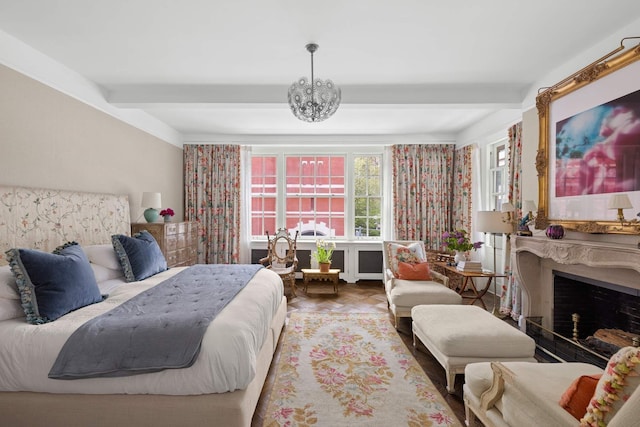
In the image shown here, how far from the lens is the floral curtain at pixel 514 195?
14.2 ft

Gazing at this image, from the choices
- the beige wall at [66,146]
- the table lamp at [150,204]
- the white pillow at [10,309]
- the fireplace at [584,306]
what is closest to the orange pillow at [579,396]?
the fireplace at [584,306]

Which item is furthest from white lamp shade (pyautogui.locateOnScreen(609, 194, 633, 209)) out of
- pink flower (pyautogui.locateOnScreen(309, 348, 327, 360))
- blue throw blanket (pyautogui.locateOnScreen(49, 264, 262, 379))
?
blue throw blanket (pyautogui.locateOnScreen(49, 264, 262, 379))

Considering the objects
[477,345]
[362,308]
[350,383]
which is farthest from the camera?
[362,308]

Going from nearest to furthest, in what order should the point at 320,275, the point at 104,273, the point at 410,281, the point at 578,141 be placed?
the point at 578,141
the point at 104,273
the point at 410,281
the point at 320,275

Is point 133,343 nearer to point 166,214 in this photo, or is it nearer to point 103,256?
point 103,256

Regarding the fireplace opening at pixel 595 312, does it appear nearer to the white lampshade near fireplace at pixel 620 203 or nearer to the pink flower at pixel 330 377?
the white lampshade near fireplace at pixel 620 203

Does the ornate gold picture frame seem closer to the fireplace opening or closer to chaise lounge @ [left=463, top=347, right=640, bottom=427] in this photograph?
the fireplace opening

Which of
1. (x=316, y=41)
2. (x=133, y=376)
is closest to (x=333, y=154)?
(x=316, y=41)

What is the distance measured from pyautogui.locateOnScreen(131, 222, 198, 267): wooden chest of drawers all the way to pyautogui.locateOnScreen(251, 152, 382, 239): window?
1478mm

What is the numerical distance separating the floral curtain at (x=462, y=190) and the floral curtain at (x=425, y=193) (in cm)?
9

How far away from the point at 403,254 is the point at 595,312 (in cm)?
215

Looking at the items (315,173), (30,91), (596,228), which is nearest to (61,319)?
(30,91)

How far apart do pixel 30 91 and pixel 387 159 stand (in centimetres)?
534

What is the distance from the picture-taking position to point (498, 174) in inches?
210
